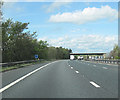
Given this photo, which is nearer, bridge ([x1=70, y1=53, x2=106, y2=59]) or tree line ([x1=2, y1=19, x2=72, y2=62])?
tree line ([x1=2, y1=19, x2=72, y2=62])

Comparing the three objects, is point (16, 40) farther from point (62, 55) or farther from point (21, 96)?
point (62, 55)

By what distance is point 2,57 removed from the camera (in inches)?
2087

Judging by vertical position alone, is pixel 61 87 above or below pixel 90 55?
above

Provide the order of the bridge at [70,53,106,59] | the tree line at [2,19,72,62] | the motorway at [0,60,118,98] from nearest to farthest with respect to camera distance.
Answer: the motorway at [0,60,118,98] → the tree line at [2,19,72,62] → the bridge at [70,53,106,59]

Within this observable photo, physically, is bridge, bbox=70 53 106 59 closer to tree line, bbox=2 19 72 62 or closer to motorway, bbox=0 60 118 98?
tree line, bbox=2 19 72 62

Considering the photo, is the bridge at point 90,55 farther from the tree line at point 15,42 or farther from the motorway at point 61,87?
the motorway at point 61,87

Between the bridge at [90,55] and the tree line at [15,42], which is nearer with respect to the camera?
the tree line at [15,42]

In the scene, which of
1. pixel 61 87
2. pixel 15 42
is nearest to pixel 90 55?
pixel 15 42

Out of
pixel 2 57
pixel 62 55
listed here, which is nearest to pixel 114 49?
pixel 62 55

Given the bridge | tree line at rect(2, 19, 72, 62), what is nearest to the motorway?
tree line at rect(2, 19, 72, 62)

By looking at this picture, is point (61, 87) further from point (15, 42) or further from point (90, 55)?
point (90, 55)

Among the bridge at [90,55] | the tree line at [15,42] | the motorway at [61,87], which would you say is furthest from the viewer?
the bridge at [90,55]

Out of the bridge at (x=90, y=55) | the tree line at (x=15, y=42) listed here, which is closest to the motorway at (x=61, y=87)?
the tree line at (x=15, y=42)

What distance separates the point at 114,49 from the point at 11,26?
363 feet
